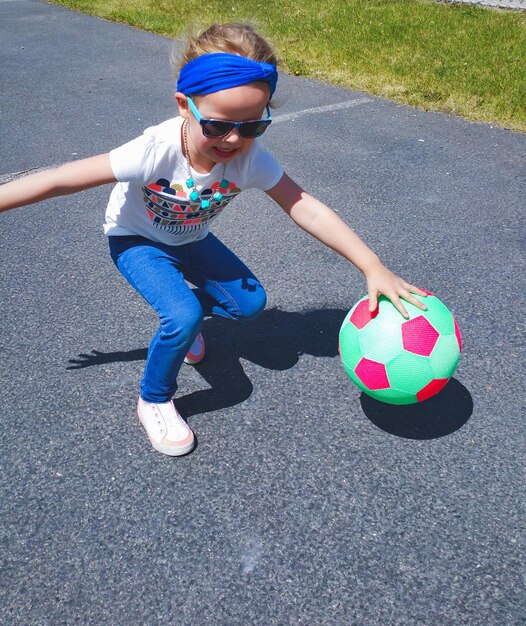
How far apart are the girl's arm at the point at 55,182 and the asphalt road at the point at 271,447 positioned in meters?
0.95

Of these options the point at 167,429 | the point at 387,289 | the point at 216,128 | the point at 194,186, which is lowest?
the point at 167,429

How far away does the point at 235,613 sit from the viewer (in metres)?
2.03

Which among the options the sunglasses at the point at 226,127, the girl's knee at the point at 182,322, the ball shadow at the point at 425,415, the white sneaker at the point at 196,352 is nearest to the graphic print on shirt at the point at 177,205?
the sunglasses at the point at 226,127

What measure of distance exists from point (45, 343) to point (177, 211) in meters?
1.12

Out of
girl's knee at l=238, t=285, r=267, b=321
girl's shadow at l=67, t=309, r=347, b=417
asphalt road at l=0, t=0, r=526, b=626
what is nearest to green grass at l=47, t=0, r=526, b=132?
asphalt road at l=0, t=0, r=526, b=626

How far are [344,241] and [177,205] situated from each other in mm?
678

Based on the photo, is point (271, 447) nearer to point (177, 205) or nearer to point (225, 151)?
point (177, 205)

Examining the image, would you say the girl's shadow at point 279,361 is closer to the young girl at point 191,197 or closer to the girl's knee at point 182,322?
the young girl at point 191,197

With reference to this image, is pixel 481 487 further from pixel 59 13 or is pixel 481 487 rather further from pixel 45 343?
pixel 59 13

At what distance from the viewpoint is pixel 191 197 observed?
2.61 m

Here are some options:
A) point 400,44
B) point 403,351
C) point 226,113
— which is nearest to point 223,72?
point 226,113

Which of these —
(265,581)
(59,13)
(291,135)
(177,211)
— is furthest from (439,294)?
(59,13)

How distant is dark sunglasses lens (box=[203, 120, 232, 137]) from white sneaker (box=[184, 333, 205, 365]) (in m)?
1.09

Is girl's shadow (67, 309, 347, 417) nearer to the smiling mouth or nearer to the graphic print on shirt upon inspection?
the graphic print on shirt
